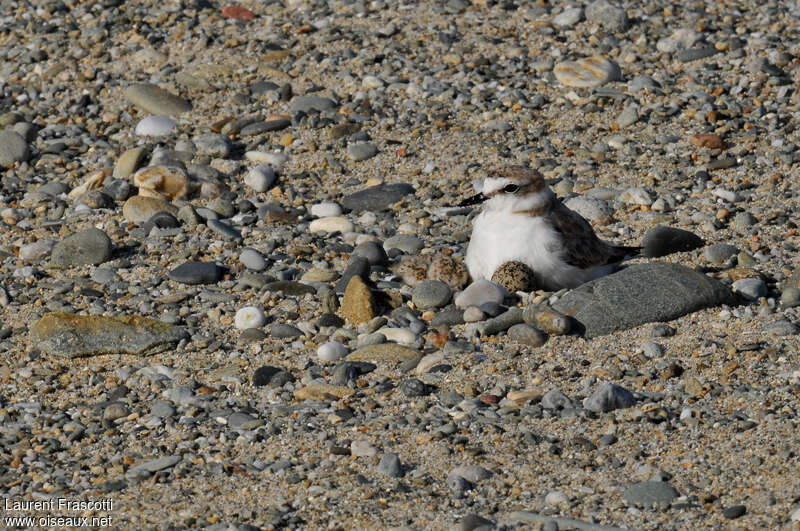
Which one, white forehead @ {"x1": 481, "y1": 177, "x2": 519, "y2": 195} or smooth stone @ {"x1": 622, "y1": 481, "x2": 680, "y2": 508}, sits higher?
smooth stone @ {"x1": 622, "y1": 481, "x2": 680, "y2": 508}

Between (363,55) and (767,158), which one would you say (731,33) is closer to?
(767,158)

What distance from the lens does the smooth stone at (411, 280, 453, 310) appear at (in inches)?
235

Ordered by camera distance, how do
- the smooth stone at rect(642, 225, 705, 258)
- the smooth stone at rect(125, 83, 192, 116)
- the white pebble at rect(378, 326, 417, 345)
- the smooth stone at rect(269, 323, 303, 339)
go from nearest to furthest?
the white pebble at rect(378, 326, 417, 345) → the smooth stone at rect(269, 323, 303, 339) → the smooth stone at rect(642, 225, 705, 258) → the smooth stone at rect(125, 83, 192, 116)

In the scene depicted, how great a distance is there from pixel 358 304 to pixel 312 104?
116 inches

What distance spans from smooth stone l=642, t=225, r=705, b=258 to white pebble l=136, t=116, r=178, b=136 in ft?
12.3

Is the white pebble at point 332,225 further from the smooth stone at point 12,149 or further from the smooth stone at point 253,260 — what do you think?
the smooth stone at point 12,149

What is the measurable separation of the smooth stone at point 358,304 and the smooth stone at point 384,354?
37 cm

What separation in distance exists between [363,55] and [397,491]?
5.36 m

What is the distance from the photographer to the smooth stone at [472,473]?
14.3 ft

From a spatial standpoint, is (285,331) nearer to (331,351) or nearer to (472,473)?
(331,351)

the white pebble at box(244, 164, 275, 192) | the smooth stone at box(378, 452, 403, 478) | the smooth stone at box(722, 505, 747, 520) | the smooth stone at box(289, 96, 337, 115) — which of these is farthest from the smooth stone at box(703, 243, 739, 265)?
the smooth stone at box(289, 96, 337, 115)

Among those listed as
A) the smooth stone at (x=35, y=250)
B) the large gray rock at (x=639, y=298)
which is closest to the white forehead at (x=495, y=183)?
the large gray rock at (x=639, y=298)

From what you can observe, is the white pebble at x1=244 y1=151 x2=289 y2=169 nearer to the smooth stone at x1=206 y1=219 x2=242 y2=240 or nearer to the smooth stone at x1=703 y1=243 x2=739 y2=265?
the smooth stone at x1=206 y1=219 x2=242 y2=240

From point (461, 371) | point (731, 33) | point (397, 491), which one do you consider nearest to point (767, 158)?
point (731, 33)
